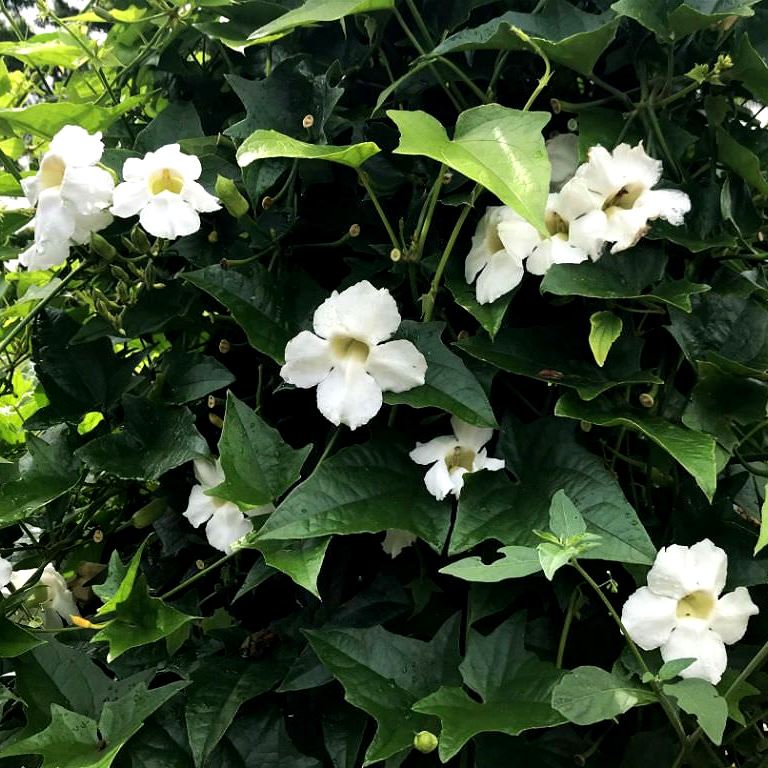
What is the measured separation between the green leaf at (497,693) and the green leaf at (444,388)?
5.7 inches

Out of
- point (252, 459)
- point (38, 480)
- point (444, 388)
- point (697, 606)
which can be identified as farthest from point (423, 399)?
point (38, 480)

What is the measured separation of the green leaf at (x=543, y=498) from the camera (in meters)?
0.49

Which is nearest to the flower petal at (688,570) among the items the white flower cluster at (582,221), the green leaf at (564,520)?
the green leaf at (564,520)

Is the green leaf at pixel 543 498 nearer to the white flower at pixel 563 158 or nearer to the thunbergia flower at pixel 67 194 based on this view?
the white flower at pixel 563 158

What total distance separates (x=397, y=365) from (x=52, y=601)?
42cm

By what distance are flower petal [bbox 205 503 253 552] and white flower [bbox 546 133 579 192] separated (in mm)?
351

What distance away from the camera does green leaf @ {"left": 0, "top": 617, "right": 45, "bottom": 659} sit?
0.58m

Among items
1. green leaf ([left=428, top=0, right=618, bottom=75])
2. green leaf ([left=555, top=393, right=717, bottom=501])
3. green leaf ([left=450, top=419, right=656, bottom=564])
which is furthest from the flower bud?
green leaf ([left=428, top=0, right=618, bottom=75])

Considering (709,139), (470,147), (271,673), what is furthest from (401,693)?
(709,139)

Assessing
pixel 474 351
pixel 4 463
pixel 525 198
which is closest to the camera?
pixel 525 198

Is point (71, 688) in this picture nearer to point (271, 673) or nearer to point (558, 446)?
point (271, 673)

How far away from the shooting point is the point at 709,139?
2.09ft

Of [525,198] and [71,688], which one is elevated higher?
[525,198]

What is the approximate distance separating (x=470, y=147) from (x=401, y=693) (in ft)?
1.20
